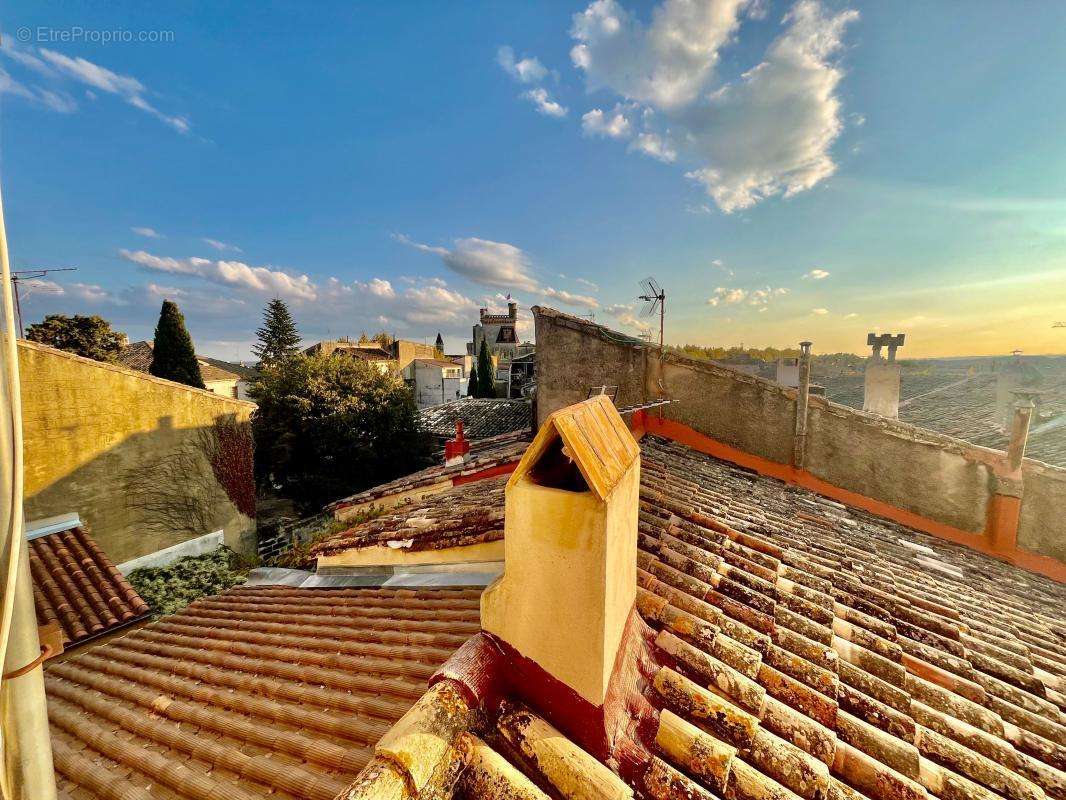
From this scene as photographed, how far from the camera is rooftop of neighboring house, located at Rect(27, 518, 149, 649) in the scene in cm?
603

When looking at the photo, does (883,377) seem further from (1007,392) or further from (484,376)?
(484,376)

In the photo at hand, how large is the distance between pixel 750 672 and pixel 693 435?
634 cm

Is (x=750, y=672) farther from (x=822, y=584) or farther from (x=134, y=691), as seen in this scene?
(x=134, y=691)

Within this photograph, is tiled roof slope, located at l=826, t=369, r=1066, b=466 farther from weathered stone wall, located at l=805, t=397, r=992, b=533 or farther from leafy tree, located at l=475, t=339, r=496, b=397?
leafy tree, located at l=475, t=339, r=496, b=397

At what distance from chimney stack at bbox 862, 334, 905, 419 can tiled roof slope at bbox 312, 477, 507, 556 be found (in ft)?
42.1

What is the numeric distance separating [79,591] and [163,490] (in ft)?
15.8

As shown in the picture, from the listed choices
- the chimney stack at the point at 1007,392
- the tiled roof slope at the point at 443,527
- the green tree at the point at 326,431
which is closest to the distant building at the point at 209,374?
the green tree at the point at 326,431

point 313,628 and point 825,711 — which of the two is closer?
point 825,711

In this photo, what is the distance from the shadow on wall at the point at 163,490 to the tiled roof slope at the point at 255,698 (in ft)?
23.1

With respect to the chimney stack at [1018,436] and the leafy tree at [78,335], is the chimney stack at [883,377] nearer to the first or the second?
the chimney stack at [1018,436]

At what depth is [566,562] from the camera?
168 cm

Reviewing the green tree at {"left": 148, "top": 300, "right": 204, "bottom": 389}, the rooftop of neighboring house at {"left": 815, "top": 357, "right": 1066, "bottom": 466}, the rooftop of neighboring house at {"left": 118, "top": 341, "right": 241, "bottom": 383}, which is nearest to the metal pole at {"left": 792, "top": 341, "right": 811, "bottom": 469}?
the rooftop of neighboring house at {"left": 815, "top": 357, "right": 1066, "bottom": 466}

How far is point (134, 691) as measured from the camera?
11.2 ft

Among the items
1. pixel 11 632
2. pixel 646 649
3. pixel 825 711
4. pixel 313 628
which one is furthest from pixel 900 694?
pixel 313 628
